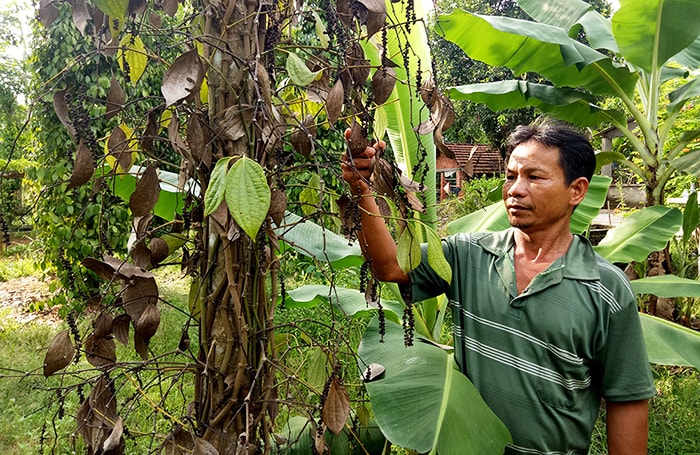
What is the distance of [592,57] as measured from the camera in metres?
2.49

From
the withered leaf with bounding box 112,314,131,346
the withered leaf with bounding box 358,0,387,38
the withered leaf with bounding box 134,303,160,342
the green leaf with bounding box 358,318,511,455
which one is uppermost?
the withered leaf with bounding box 358,0,387,38

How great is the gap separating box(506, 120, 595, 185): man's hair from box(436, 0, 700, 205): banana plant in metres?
1.00

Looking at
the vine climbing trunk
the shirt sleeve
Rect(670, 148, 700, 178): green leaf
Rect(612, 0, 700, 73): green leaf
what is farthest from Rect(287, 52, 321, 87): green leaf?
Rect(670, 148, 700, 178): green leaf

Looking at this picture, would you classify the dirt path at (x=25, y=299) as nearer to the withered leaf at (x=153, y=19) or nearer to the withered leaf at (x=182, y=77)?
the withered leaf at (x=153, y=19)

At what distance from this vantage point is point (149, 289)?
0.78 meters

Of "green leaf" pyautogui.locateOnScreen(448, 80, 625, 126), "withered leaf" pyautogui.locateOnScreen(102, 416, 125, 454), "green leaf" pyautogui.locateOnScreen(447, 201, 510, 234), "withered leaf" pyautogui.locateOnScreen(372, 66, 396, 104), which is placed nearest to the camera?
"withered leaf" pyautogui.locateOnScreen(102, 416, 125, 454)

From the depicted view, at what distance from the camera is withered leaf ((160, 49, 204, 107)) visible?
71cm

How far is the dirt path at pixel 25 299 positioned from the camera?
4.67 metres

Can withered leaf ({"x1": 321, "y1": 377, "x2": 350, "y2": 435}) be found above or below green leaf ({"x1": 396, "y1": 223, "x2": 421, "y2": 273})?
below

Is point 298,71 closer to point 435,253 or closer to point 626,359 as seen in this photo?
point 435,253

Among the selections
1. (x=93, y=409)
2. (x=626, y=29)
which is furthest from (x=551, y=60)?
(x=93, y=409)

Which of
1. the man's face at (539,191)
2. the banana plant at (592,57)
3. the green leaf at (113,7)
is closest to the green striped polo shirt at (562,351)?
the man's face at (539,191)

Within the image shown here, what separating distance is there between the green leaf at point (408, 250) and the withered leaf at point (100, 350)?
19.7 inches

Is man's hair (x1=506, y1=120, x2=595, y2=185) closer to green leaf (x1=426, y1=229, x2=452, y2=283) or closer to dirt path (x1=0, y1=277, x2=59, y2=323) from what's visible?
green leaf (x1=426, y1=229, x2=452, y2=283)
